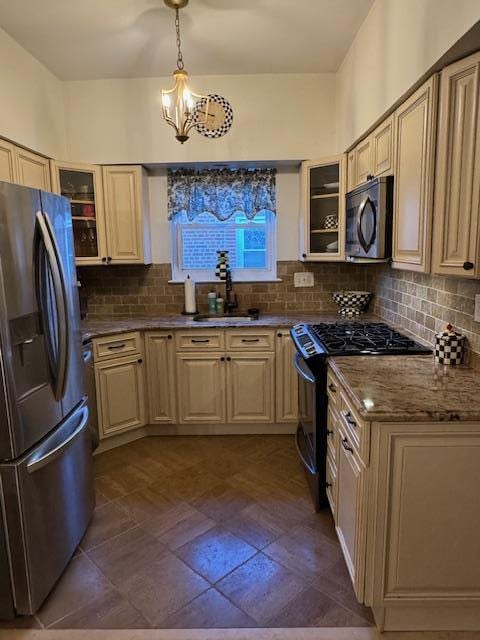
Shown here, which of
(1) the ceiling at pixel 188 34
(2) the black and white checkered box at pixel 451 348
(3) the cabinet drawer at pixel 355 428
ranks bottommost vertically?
(3) the cabinet drawer at pixel 355 428

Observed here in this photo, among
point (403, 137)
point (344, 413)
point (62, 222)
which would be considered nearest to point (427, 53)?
point (403, 137)

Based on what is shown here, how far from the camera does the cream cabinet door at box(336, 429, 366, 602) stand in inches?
58.7

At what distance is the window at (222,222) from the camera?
347 cm

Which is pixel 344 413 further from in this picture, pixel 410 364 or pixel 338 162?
pixel 338 162

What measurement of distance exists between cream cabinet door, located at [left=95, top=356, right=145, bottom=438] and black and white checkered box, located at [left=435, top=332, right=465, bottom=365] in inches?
81.7

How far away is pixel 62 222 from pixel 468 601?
7.47ft

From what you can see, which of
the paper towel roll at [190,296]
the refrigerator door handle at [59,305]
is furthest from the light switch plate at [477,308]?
the paper towel roll at [190,296]

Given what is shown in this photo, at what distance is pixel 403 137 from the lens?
1973 mm

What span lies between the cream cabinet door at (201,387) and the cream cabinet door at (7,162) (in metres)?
1.60

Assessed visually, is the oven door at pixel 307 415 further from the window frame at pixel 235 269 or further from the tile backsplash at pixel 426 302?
the window frame at pixel 235 269

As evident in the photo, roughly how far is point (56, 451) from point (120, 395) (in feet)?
4.13

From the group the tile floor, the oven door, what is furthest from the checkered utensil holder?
the tile floor

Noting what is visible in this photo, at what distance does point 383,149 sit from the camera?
2256mm

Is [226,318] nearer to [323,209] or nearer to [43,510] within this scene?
[323,209]
